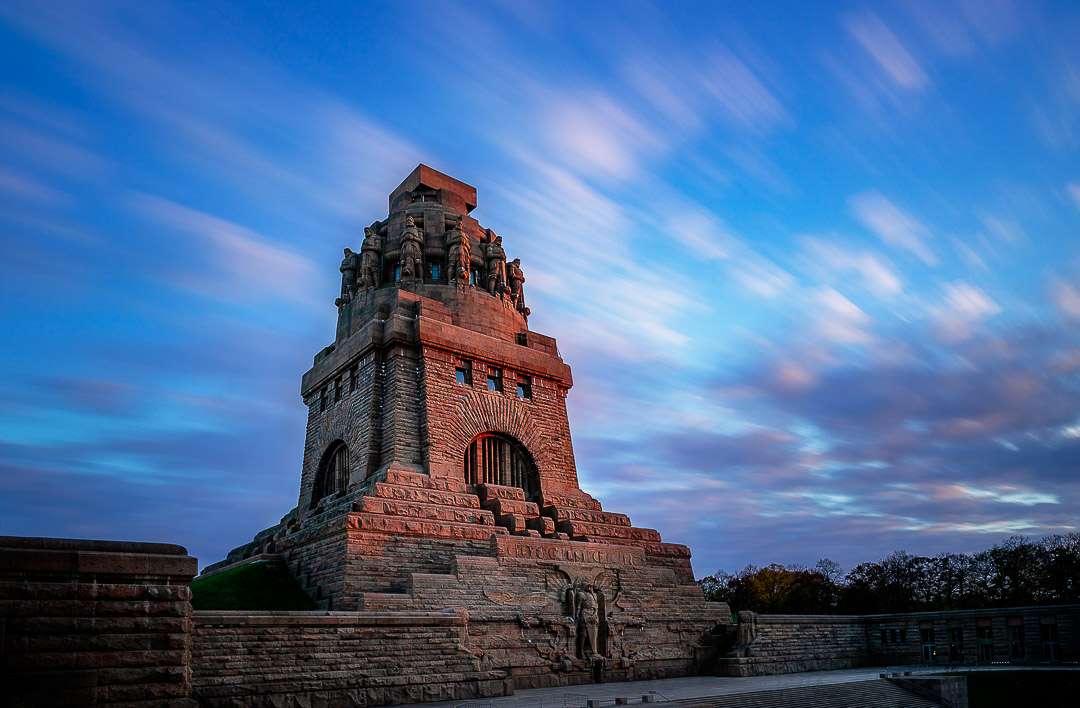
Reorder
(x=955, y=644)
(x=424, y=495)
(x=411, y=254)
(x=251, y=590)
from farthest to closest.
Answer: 1. (x=411, y=254)
2. (x=955, y=644)
3. (x=424, y=495)
4. (x=251, y=590)

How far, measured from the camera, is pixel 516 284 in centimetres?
3306

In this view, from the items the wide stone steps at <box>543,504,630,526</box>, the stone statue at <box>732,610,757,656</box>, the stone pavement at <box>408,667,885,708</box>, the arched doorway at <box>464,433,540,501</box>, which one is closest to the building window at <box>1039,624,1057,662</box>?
the stone pavement at <box>408,667,885,708</box>

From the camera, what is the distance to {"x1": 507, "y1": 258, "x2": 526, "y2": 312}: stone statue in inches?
1292

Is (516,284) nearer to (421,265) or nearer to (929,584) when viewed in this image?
(421,265)

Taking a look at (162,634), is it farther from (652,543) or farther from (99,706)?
(652,543)

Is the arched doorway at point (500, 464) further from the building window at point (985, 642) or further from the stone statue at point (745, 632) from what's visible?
the building window at point (985, 642)

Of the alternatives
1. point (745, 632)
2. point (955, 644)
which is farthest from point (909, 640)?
point (745, 632)

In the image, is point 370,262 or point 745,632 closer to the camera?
→ point 745,632

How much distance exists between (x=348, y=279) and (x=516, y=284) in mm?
6430

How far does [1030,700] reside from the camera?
2258cm

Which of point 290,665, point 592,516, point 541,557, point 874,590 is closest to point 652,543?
point 592,516

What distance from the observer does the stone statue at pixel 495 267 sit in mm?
31766

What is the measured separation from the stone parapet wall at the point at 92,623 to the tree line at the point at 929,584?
38986mm

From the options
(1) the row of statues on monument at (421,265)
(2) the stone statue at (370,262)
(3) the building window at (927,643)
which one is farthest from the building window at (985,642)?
(2) the stone statue at (370,262)
